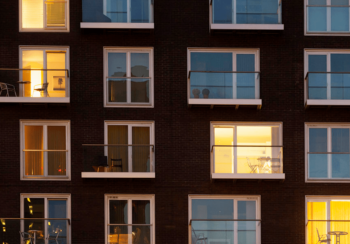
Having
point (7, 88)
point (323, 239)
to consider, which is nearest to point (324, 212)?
point (323, 239)

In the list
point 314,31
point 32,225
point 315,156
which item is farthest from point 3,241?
point 314,31

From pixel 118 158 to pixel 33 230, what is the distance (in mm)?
3293

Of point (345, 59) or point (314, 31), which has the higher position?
point (314, 31)

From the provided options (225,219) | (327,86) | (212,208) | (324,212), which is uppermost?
(327,86)

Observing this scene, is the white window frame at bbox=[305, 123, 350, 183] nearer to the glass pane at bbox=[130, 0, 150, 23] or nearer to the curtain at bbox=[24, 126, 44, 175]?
the glass pane at bbox=[130, 0, 150, 23]

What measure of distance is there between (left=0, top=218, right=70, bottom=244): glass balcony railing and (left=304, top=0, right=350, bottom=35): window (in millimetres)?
10063

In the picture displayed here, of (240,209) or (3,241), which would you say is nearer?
(3,241)

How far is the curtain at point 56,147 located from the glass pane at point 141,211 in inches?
98.5

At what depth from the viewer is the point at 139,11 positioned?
13.6 meters

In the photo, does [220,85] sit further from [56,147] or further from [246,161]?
[56,147]

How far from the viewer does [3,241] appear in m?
12.4

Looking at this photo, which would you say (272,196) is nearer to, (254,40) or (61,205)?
(254,40)

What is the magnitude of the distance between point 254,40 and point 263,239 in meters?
6.39

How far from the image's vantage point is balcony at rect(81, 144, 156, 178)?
13.0 m
